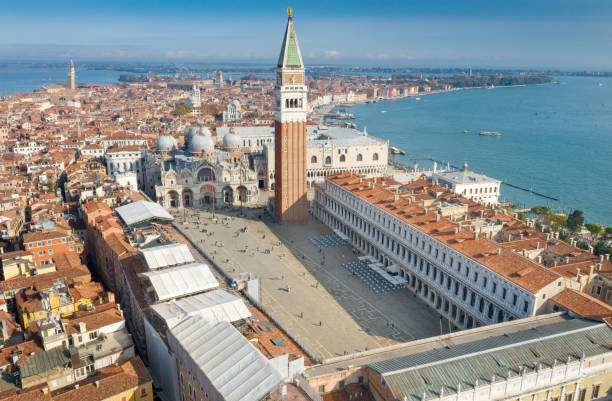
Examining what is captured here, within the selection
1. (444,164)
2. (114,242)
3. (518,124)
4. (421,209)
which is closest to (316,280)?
(421,209)

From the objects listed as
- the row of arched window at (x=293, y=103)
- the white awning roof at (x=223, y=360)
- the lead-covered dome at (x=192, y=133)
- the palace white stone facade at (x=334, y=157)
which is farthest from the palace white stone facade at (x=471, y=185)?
the white awning roof at (x=223, y=360)

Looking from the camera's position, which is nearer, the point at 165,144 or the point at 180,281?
the point at 180,281

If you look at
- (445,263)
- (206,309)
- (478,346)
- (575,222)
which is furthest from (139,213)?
(575,222)

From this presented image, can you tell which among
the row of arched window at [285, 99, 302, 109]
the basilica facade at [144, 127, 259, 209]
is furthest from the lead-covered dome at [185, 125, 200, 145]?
the row of arched window at [285, 99, 302, 109]

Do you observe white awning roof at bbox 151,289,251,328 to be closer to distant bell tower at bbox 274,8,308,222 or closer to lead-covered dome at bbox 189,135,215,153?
distant bell tower at bbox 274,8,308,222

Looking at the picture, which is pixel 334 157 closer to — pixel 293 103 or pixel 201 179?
pixel 293 103

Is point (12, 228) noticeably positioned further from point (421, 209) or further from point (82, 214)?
point (421, 209)
